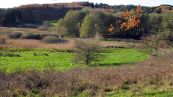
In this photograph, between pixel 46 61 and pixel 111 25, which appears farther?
pixel 111 25

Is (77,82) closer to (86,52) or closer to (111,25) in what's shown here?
(86,52)

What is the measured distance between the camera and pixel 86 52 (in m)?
40.8

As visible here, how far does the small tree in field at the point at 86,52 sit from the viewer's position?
4041 cm

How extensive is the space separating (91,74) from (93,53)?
21.4 m

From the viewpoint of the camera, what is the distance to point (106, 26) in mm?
89625

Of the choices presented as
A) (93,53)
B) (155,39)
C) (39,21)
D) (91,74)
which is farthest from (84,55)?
(39,21)

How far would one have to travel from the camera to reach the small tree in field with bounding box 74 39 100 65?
40406 millimetres

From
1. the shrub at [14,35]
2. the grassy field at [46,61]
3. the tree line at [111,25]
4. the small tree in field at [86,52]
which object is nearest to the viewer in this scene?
the grassy field at [46,61]

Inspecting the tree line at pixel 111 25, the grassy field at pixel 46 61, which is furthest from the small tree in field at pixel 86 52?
the tree line at pixel 111 25

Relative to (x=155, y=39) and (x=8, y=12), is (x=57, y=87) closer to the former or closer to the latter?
(x=155, y=39)

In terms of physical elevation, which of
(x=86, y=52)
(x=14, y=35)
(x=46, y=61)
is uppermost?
(x=86, y=52)

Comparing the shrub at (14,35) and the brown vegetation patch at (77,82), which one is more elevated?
the brown vegetation patch at (77,82)

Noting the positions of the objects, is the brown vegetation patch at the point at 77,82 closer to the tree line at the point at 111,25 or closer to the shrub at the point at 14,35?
the shrub at the point at 14,35

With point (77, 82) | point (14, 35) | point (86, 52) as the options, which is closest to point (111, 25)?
point (14, 35)
